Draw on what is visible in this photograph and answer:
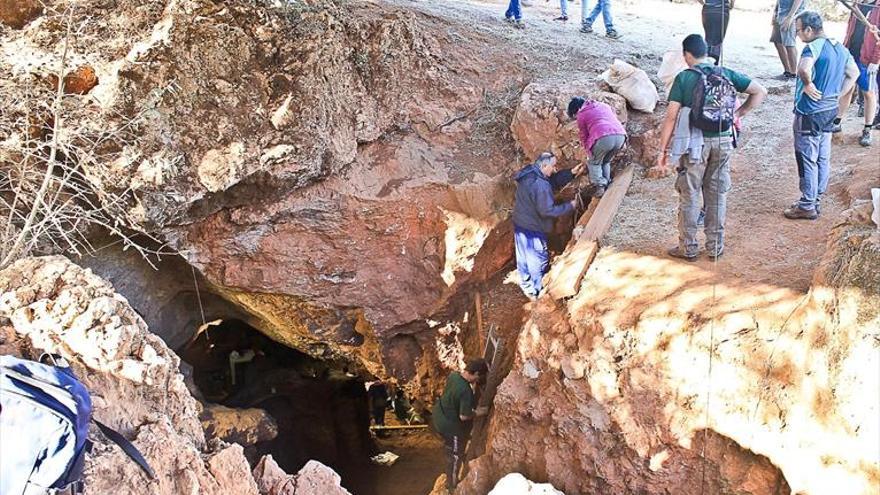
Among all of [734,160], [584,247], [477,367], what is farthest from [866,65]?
[477,367]

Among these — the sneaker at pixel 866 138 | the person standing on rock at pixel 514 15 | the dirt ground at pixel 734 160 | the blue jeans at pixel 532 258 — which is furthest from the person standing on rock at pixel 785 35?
the blue jeans at pixel 532 258

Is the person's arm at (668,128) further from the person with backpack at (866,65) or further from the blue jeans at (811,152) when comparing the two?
the person with backpack at (866,65)

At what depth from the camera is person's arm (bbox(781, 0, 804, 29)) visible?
6266 mm

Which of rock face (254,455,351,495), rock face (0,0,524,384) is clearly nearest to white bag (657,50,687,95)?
rock face (0,0,524,384)

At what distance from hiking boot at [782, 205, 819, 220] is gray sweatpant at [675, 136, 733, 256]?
2.62 ft

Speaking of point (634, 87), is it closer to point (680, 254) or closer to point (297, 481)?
point (680, 254)

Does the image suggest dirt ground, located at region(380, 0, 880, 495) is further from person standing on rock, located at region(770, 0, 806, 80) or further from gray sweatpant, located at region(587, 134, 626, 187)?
gray sweatpant, located at region(587, 134, 626, 187)

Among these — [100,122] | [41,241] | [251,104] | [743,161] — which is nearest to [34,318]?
[41,241]

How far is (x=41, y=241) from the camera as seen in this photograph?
17.7 feet

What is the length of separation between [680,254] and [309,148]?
352 centimetres

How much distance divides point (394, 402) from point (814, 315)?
24.9 ft

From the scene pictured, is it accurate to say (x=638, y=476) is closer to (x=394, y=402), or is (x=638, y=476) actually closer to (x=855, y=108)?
(x=855, y=108)

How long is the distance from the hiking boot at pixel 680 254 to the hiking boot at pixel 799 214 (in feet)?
3.11

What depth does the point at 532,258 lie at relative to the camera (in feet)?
19.4
